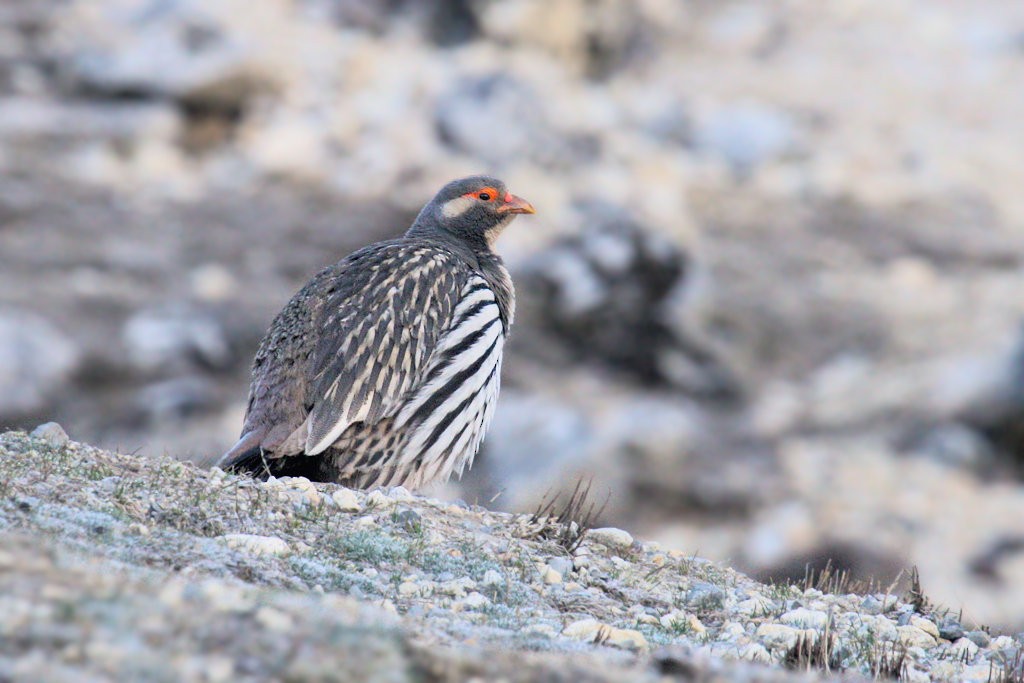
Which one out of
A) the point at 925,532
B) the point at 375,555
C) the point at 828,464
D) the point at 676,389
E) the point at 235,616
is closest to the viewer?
the point at 235,616

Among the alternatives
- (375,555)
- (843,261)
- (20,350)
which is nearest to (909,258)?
(843,261)

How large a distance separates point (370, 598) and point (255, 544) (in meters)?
0.69

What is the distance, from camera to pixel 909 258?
85.9ft

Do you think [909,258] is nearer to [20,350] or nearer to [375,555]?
[20,350]

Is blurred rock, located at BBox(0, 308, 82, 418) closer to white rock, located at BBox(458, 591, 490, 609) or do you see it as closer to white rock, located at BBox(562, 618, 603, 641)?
white rock, located at BBox(458, 591, 490, 609)

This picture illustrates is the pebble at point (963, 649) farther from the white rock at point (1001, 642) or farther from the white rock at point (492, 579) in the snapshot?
the white rock at point (492, 579)

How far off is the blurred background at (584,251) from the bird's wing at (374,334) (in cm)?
719

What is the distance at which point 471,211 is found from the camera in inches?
440

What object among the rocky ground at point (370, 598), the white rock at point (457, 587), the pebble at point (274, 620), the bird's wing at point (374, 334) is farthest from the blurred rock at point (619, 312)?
the pebble at point (274, 620)

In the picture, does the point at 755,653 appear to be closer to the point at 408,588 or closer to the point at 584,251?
the point at 408,588

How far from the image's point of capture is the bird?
878 cm

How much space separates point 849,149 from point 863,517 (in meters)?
11.7

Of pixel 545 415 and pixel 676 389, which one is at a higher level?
pixel 676 389

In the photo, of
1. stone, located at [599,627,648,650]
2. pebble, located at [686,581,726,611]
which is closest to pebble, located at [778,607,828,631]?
pebble, located at [686,581,726,611]
